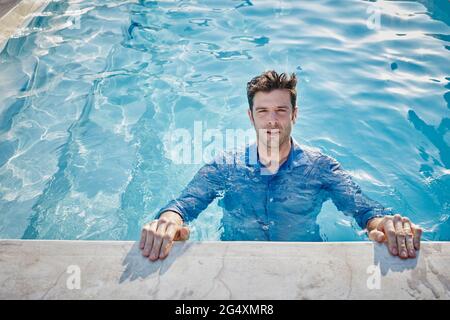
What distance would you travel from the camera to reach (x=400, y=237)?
1748 mm

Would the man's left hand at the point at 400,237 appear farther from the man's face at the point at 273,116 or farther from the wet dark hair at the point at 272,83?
the wet dark hair at the point at 272,83

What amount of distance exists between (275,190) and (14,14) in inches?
216

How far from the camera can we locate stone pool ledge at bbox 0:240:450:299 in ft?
5.23

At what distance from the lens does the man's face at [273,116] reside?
2648 mm

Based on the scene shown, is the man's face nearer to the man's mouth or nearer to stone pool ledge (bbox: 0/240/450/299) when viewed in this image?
the man's mouth

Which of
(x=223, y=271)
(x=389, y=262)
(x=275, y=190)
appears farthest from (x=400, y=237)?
(x=275, y=190)

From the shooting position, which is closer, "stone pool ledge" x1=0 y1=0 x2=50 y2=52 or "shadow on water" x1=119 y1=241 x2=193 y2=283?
"shadow on water" x1=119 y1=241 x2=193 y2=283

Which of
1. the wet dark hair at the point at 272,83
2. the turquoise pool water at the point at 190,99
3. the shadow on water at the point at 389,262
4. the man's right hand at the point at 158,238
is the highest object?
the wet dark hair at the point at 272,83

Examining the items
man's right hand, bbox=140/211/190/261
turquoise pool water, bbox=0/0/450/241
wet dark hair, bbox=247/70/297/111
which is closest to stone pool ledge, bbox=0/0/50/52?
turquoise pool water, bbox=0/0/450/241

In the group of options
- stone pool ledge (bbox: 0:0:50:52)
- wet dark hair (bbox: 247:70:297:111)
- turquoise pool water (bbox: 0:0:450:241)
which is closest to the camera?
wet dark hair (bbox: 247:70:297:111)

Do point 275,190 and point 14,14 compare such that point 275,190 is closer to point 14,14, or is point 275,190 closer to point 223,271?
point 223,271

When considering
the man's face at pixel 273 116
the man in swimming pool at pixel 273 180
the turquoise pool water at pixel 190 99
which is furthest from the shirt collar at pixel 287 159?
the turquoise pool water at pixel 190 99

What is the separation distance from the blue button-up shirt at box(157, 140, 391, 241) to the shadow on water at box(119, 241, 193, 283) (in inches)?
31.3

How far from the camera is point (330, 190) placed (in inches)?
106
